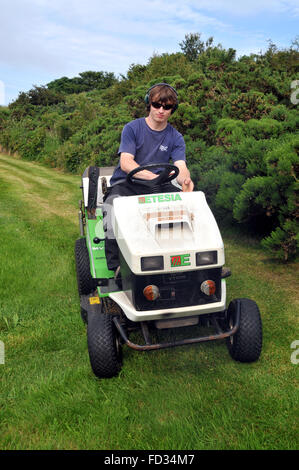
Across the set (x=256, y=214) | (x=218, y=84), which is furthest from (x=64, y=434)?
(x=218, y=84)

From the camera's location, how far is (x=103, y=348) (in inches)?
101

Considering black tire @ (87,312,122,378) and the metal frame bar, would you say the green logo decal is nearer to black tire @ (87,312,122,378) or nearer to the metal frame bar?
the metal frame bar

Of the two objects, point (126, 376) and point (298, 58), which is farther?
point (298, 58)

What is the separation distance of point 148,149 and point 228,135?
11.1 feet

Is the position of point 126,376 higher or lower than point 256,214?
lower

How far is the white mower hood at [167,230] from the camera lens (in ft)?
7.93

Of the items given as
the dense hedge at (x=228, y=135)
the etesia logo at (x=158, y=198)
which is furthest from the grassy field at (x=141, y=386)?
the etesia logo at (x=158, y=198)

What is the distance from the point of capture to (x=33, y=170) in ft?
45.2

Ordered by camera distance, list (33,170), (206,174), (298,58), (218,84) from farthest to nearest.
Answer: (33,170), (298,58), (218,84), (206,174)

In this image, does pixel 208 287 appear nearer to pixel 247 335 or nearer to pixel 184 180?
pixel 247 335

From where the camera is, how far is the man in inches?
122

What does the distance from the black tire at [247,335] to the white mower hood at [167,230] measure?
44 centimetres
